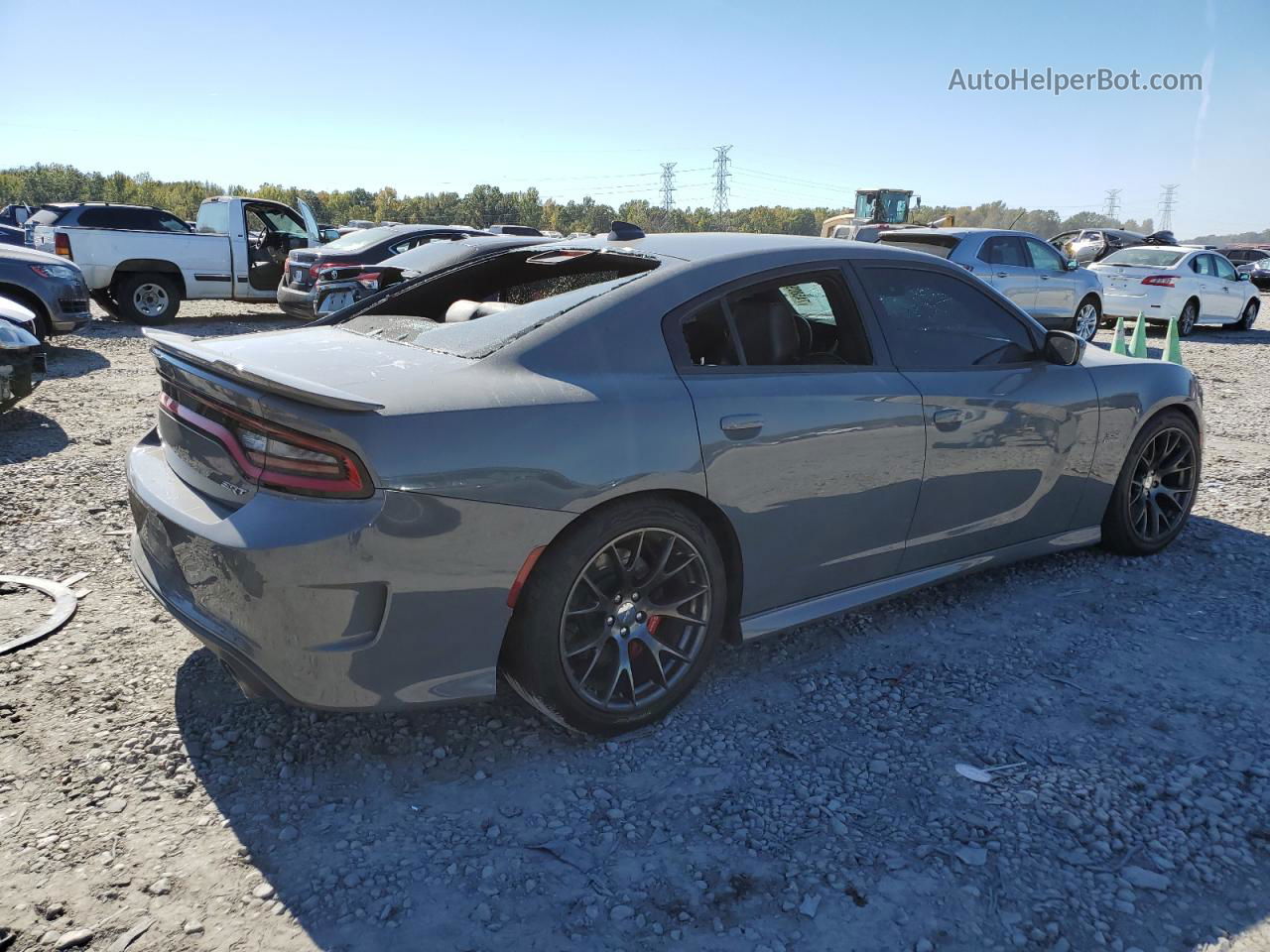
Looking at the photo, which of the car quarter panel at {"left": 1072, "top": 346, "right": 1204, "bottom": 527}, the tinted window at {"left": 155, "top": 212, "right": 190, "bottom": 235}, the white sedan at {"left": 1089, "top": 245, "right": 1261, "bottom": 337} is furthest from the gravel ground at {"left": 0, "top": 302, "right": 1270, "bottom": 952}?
the white sedan at {"left": 1089, "top": 245, "right": 1261, "bottom": 337}

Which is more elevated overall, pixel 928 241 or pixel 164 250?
pixel 928 241

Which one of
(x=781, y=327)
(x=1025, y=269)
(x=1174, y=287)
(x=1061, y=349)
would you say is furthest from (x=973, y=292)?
(x=1174, y=287)

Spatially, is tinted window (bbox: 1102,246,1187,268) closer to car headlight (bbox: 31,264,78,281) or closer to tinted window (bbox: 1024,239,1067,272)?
tinted window (bbox: 1024,239,1067,272)

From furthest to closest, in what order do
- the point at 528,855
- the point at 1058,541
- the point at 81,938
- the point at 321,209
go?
the point at 321,209 → the point at 1058,541 → the point at 528,855 → the point at 81,938

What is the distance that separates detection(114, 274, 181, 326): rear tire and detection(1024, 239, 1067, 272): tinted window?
1227 cm

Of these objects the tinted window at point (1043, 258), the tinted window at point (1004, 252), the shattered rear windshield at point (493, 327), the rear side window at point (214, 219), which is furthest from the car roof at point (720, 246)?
the rear side window at point (214, 219)

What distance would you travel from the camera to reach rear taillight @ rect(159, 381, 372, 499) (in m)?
2.38

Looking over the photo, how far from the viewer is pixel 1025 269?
12297 millimetres

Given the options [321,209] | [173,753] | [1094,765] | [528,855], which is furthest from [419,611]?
[321,209]

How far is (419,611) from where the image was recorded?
2488 millimetres

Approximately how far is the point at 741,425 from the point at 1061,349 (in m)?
1.85

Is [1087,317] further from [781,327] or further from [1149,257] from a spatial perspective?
[781,327]

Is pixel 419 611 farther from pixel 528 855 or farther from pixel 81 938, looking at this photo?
pixel 81 938

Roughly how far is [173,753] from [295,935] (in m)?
0.94
